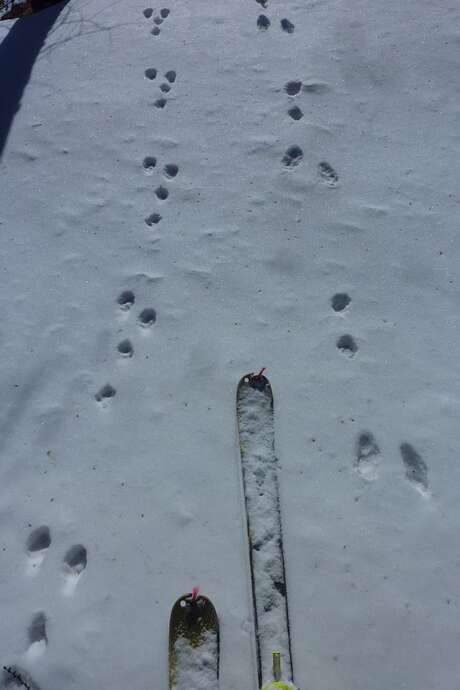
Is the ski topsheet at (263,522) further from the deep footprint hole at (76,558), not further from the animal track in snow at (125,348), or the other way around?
the deep footprint hole at (76,558)

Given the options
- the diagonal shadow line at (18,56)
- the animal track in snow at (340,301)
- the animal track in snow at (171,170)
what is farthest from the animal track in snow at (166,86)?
the animal track in snow at (340,301)

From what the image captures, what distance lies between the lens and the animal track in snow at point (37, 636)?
99.0 inches

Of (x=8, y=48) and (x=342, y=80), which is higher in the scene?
(x=8, y=48)

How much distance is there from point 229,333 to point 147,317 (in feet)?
1.86

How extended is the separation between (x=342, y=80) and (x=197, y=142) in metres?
1.30

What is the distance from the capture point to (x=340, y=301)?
3.27 metres

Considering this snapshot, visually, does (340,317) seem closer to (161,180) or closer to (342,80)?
(161,180)

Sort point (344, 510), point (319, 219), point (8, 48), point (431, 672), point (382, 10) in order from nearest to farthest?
point (431, 672) → point (344, 510) → point (319, 219) → point (382, 10) → point (8, 48)

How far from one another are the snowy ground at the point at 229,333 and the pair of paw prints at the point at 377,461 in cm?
1

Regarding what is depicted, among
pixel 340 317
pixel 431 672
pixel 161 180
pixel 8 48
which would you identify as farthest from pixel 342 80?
pixel 431 672

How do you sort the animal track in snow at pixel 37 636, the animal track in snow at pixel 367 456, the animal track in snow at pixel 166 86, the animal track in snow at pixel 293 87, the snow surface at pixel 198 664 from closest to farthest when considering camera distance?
the snow surface at pixel 198 664 → the animal track in snow at pixel 37 636 → the animal track in snow at pixel 367 456 → the animal track in snow at pixel 293 87 → the animal track in snow at pixel 166 86

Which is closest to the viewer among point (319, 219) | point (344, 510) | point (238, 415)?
point (344, 510)

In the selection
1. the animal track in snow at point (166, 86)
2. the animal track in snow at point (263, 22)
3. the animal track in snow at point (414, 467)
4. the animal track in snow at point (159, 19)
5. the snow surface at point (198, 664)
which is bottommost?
the snow surface at point (198, 664)

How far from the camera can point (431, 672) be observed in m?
2.35
